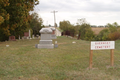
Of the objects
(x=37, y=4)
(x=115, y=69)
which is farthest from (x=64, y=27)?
(x=115, y=69)

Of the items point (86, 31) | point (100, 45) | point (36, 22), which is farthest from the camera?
point (86, 31)

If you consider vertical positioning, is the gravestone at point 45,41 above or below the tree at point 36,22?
below

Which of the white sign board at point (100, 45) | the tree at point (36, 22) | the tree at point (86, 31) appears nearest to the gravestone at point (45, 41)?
the white sign board at point (100, 45)

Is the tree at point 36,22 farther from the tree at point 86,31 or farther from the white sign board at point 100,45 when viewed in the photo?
the white sign board at point 100,45

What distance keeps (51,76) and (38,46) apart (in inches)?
328

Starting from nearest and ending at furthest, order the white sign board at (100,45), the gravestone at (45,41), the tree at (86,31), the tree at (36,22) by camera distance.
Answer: the white sign board at (100,45), the gravestone at (45,41), the tree at (36,22), the tree at (86,31)

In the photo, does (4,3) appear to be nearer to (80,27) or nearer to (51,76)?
(51,76)

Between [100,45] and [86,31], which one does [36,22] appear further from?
[100,45]

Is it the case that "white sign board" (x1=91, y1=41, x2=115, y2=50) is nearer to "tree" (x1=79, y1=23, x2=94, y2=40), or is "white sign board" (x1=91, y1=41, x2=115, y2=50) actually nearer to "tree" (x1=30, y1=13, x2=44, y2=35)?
"tree" (x1=30, y1=13, x2=44, y2=35)

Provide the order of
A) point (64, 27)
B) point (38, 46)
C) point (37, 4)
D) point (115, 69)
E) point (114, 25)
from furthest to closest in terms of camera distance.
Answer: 1. point (64, 27)
2. point (114, 25)
3. point (37, 4)
4. point (38, 46)
5. point (115, 69)

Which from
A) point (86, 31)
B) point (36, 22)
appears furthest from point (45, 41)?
point (86, 31)

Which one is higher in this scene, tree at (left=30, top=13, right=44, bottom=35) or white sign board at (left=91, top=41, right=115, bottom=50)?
tree at (left=30, top=13, right=44, bottom=35)

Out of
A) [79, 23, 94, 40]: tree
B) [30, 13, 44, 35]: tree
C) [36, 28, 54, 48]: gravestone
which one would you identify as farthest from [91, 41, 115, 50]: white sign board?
[79, 23, 94, 40]: tree

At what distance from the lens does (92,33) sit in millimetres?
51531
